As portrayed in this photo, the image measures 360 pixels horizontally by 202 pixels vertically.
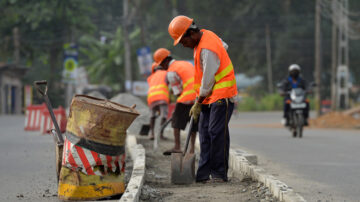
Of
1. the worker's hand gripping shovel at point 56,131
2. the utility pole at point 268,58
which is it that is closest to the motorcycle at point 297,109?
the worker's hand gripping shovel at point 56,131

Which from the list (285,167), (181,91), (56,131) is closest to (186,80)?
(181,91)

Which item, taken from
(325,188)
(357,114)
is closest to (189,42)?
(325,188)

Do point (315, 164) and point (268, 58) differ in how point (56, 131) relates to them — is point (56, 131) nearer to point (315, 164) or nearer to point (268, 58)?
point (315, 164)

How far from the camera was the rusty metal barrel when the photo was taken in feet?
19.9

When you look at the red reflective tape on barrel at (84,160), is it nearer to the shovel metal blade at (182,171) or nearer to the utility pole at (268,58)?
the shovel metal blade at (182,171)

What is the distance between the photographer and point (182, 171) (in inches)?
277

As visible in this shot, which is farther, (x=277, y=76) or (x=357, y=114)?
(x=277, y=76)

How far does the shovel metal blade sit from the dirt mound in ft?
52.1

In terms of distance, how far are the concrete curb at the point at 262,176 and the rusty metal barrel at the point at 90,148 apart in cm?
140

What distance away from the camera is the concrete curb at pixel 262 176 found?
17.1ft

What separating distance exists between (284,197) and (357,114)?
68.4 feet

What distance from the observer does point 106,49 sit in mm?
47000

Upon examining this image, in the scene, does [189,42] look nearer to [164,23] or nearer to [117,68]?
[117,68]

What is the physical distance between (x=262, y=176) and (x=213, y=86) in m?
1.17
